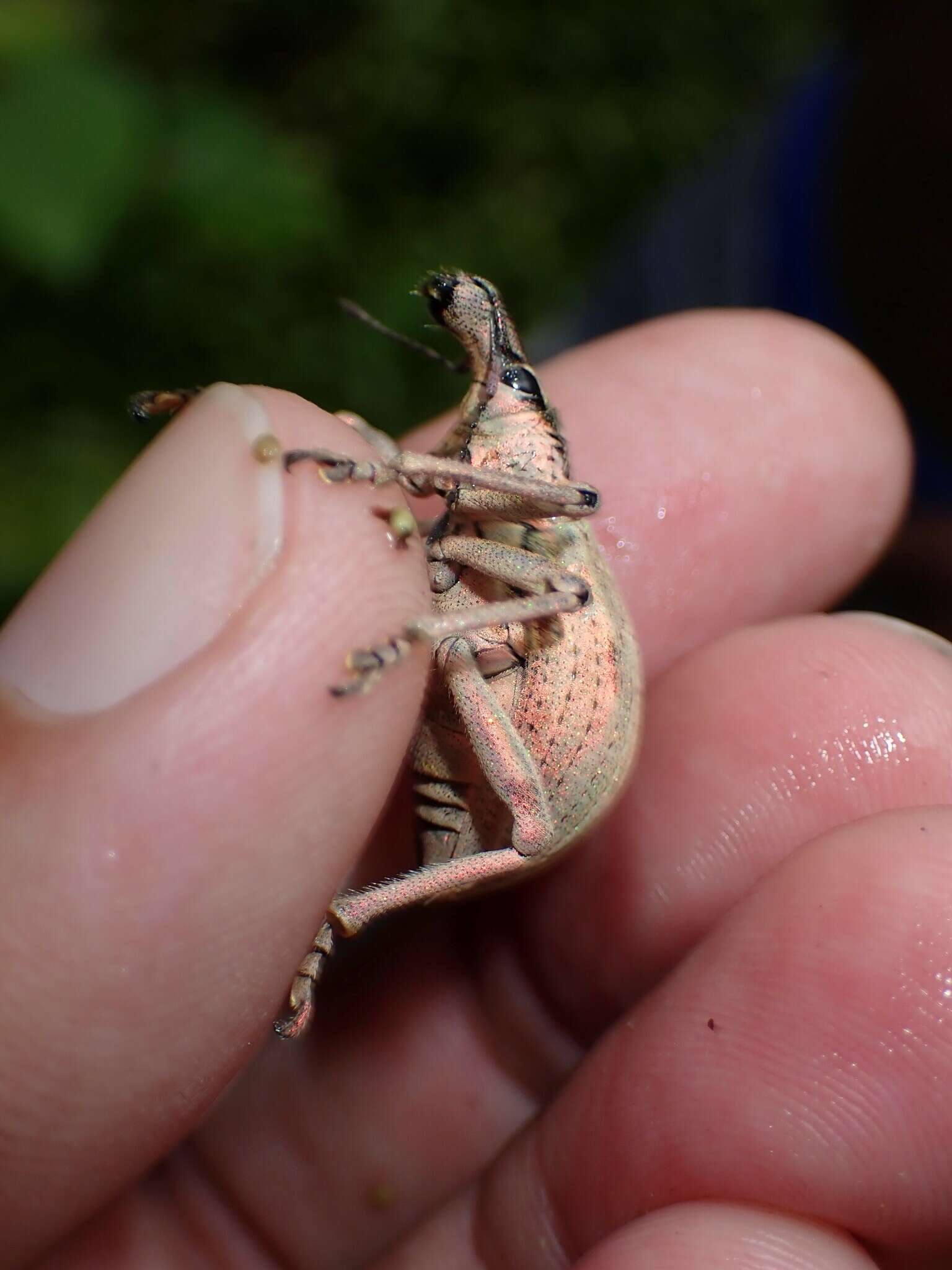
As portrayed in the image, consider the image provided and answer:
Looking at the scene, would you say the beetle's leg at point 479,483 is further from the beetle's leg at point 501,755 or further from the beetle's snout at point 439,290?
the beetle's snout at point 439,290

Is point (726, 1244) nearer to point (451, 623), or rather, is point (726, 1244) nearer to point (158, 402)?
point (451, 623)

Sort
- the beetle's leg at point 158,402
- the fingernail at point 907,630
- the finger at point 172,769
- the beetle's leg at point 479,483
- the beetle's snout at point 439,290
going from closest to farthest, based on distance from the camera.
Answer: the finger at point 172,769 < the beetle's leg at point 479,483 < the beetle's leg at point 158,402 < the beetle's snout at point 439,290 < the fingernail at point 907,630

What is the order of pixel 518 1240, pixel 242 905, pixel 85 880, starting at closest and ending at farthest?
pixel 85 880 → pixel 242 905 → pixel 518 1240

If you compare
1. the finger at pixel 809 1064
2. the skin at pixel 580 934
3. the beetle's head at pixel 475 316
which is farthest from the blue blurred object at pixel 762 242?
the finger at pixel 809 1064

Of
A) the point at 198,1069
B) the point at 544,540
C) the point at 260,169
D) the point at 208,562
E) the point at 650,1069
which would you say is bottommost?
the point at 650,1069

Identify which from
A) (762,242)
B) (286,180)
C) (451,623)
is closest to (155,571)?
(451,623)

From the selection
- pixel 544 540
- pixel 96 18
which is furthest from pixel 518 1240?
pixel 96 18

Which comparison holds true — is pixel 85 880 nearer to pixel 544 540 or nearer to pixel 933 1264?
pixel 544 540
